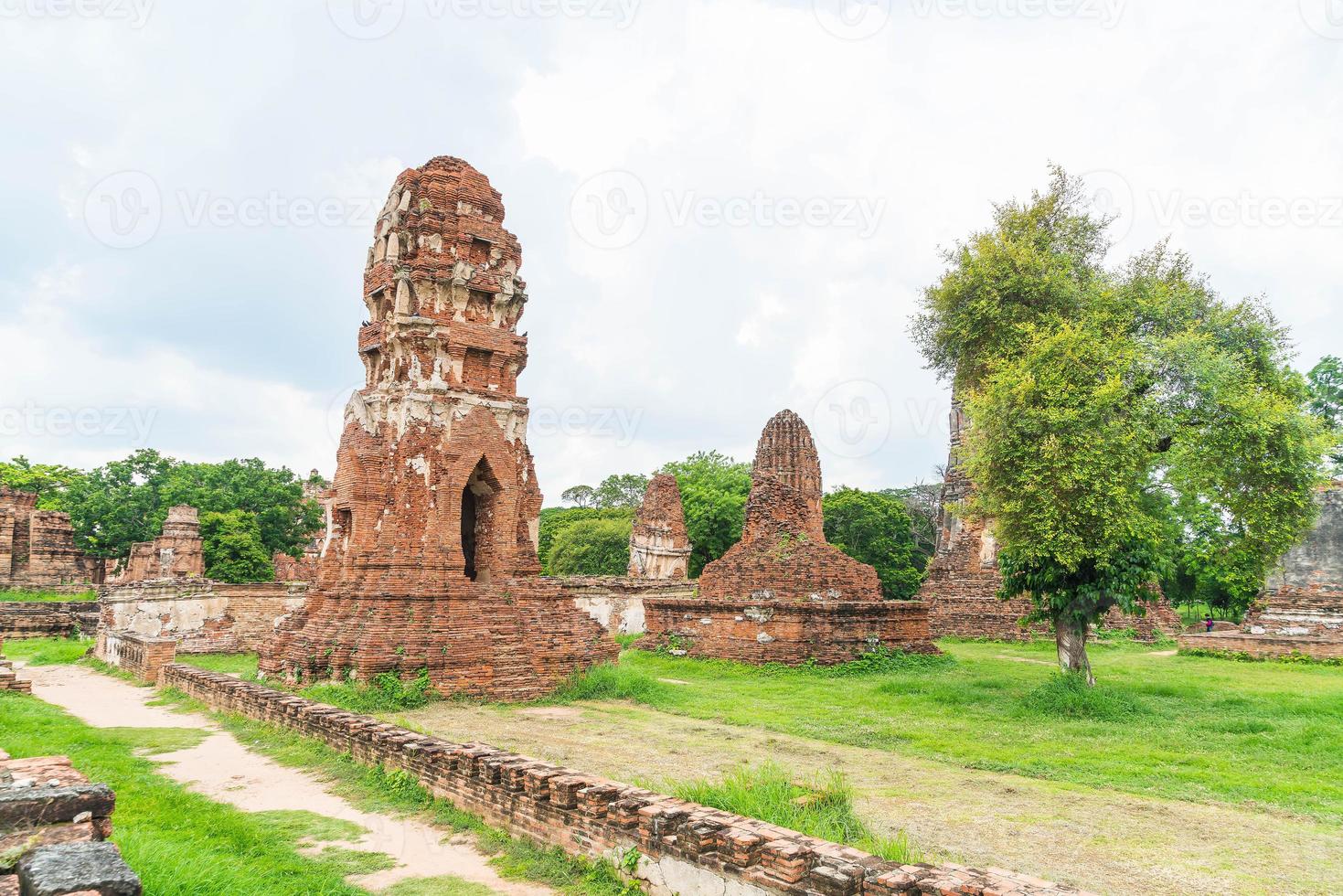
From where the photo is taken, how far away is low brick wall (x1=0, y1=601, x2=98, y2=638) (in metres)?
23.0

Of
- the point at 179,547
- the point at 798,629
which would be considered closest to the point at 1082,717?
the point at 798,629

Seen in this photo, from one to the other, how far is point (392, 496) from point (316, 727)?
14.2 ft

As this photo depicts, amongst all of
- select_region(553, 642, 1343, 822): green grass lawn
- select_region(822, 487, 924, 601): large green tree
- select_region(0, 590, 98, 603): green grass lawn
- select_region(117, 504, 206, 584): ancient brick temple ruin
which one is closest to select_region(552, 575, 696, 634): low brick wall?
select_region(553, 642, 1343, 822): green grass lawn

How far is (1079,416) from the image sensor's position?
444 inches

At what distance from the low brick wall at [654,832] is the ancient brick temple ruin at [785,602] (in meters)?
9.83

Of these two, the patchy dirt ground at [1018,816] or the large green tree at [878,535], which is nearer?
the patchy dirt ground at [1018,816]

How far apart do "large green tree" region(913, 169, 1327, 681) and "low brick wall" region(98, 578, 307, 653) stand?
50.8 feet

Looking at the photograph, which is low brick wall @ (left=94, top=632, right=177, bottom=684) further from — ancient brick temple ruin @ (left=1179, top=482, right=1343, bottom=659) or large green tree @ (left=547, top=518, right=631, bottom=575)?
large green tree @ (left=547, top=518, right=631, bottom=575)

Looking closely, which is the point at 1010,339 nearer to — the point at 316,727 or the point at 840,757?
the point at 840,757

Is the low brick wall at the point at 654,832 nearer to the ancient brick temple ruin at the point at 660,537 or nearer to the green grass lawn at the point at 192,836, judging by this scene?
the green grass lawn at the point at 192,836

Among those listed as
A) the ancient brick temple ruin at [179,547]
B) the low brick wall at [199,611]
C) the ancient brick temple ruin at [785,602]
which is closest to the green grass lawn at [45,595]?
the ancient brick temple ruin at [179,547]

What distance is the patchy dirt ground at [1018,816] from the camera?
16.0ft

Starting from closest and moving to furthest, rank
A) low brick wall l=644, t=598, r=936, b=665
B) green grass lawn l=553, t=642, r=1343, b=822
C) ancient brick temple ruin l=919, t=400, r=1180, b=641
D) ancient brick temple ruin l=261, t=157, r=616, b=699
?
green grass lawn l=553, t=642, r=1343, b=822, ancient brick temple ruin l=261, t=157, r=616, b=699, low brick wall l=644, t=598, r=936, b=665, ancient brick temple ruin l=919, t=400, r=1180, b=641

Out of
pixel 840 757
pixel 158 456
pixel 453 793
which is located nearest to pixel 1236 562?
pixel 840 757
